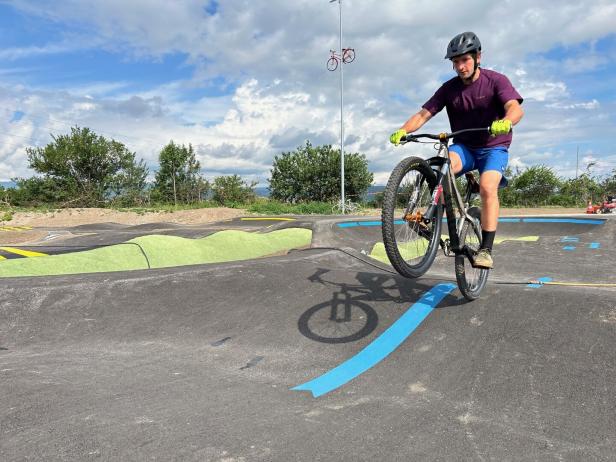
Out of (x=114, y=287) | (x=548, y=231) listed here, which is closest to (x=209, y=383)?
(x=114, y=287)

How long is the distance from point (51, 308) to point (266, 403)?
3216 mm

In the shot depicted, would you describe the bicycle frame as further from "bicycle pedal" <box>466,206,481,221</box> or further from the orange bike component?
"bicycle pedal" <box>466,206,481,221</box>

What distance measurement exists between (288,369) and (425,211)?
1804 mm

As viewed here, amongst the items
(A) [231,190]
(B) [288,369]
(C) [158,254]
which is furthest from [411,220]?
(A) [231,190]

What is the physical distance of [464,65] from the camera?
3.80 m

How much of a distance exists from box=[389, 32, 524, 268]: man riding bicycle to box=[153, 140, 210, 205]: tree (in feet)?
122

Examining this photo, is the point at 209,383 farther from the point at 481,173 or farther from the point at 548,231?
the point at 548,231

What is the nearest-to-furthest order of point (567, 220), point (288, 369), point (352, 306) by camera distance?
point (288, 369), point (352, 306), point (567, 220)

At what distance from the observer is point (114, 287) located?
16.8ft

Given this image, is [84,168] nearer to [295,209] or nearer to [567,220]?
[295,209]

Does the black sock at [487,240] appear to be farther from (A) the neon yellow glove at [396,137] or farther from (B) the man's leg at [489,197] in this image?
(A) the neon yellow glove at [396,137]

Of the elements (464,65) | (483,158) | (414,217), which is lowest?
(414,217)

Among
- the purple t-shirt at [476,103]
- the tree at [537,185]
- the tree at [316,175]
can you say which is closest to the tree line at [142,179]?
the tree at [316,175]

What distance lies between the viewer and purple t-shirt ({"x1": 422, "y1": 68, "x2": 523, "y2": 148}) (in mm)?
3852
